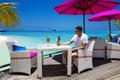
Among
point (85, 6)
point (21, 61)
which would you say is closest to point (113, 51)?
point (85, 6)

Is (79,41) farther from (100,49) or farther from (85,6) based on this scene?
(85,6)

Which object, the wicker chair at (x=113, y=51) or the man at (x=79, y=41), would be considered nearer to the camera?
the man at (x=79, y=41)

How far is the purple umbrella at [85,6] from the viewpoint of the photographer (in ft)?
18.8

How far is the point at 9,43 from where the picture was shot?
4.71m

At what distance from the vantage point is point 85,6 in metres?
6.52

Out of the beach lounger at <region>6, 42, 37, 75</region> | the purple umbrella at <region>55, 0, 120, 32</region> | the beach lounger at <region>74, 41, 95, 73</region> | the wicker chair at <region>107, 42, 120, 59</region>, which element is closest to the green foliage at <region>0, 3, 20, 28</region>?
the beach lounger at <region>6, 42, 37, 75</region>

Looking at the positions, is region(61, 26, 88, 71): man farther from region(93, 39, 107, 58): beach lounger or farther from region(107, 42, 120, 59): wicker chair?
region(107, 42, 120, 59): wicker chair

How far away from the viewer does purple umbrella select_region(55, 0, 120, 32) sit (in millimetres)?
5727

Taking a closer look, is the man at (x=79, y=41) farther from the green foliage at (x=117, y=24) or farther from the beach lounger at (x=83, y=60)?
the green foliage at (x=117, y=24)

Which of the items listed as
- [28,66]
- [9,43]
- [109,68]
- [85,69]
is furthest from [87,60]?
[9,43]

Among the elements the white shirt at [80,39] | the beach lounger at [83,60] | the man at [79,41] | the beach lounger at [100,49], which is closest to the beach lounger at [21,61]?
the man at [79,41]

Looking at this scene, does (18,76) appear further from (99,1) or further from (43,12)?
(43,12)

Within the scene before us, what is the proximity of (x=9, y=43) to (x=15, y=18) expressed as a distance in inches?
40.9

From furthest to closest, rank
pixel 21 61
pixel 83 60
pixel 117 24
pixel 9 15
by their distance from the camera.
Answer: pixel 117 24 → pixel 9 15 → pixel 83 60 → pixel 21 61
